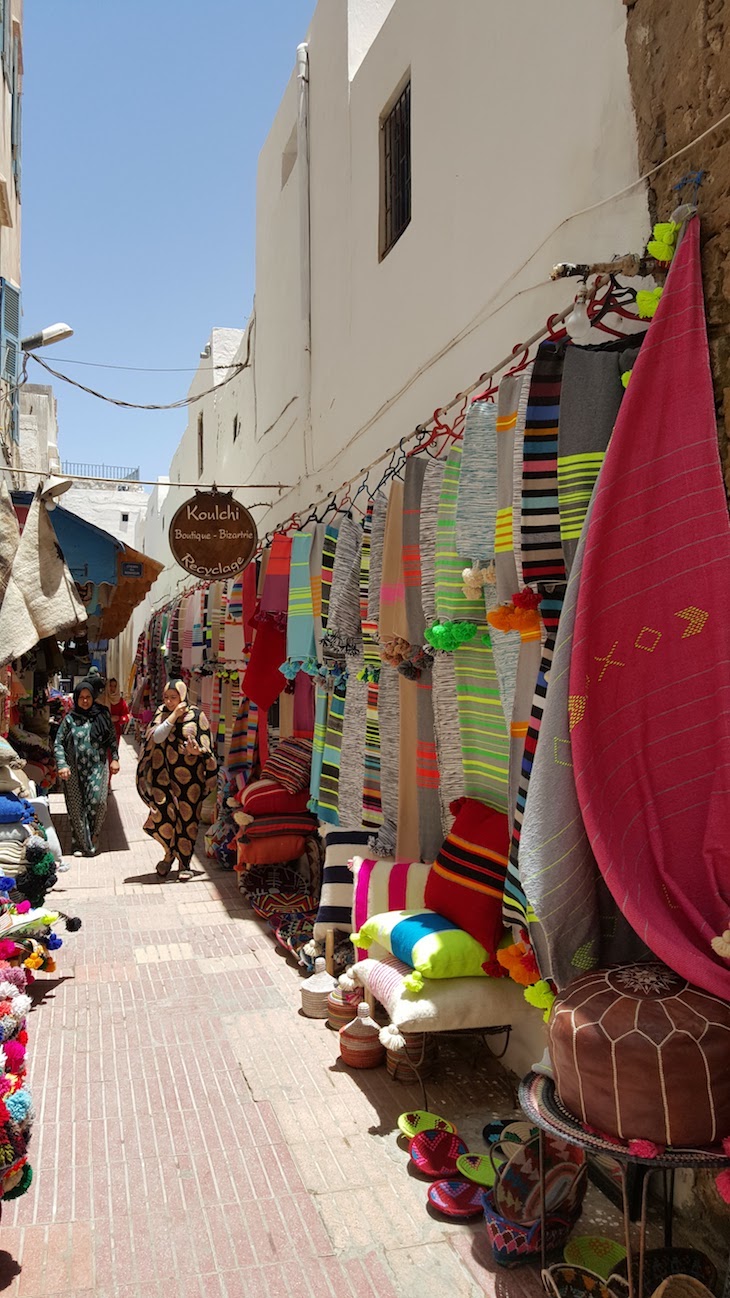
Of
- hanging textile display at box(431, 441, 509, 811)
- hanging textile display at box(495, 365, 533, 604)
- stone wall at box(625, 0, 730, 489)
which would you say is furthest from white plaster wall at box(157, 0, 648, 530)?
hanging textile display at box(431, 441, 509, 811)

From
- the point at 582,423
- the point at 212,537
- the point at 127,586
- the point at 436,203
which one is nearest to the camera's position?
the point at 582,423

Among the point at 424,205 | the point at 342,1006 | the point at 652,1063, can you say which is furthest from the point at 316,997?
the point at 424,205

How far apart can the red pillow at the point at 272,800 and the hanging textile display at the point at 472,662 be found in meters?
2.95

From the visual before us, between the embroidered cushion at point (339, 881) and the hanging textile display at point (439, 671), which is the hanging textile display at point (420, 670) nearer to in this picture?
the hanging textile display at point (439, 671)

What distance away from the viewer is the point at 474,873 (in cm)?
374

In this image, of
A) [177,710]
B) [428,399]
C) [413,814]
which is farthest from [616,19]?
[177,710]

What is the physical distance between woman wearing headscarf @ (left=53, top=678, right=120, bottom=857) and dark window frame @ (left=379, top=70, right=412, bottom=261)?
17.1ft

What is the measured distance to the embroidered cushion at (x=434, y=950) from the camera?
11.8 feet

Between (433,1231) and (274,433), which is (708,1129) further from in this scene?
(274,433)

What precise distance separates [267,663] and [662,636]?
4.70 meters

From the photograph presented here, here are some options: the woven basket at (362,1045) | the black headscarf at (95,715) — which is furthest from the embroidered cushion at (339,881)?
the black headscarf at (95,715)

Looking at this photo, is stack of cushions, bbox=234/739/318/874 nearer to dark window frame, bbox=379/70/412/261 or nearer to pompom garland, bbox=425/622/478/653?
pompom garland, bbox=425/622/478/653

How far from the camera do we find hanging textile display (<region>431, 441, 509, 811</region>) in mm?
3742

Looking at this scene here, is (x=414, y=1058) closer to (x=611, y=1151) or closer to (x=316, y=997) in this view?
(x=316, y=997)
